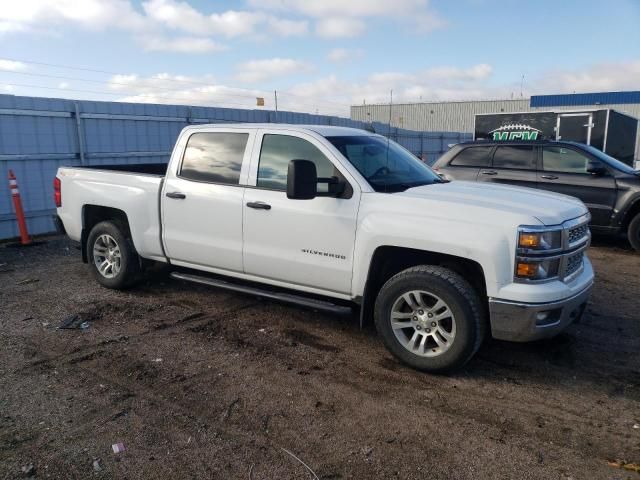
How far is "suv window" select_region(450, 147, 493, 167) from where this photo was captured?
9.68 m

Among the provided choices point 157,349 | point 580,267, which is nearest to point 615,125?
point 580,267

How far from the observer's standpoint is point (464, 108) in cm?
4294

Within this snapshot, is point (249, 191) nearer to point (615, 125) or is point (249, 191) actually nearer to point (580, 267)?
point (580, 267)

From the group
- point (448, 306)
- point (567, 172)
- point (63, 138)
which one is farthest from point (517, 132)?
point (448, 306)

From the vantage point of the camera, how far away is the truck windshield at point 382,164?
446 cm

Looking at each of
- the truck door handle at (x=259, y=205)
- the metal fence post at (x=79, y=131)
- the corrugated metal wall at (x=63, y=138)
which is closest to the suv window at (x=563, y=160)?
the truck door handle at (x=259, y=205)

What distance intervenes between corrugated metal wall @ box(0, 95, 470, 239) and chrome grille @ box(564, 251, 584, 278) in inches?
353

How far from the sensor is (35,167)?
955 cm

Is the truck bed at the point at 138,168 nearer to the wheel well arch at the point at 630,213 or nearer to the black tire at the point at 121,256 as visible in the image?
the black tire at the point at 121,256

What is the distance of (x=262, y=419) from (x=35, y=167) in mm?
8203

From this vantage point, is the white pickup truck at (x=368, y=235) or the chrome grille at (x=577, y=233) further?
the chrome grille at (x=577, y=233)

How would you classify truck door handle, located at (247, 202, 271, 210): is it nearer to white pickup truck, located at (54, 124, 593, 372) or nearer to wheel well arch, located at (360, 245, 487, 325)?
white pickup truck, located at (54, 124, 593, 372)

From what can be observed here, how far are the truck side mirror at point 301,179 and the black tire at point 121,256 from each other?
8.72 feet

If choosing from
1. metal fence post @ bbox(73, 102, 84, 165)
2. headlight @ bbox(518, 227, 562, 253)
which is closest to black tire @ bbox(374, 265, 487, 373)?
headlight @ bbox(518, 227, 562, 253)
